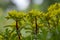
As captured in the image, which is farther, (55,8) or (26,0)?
(26,0)

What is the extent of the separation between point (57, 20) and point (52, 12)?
4cm

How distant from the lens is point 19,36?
65cm

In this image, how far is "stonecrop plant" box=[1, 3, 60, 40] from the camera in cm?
65

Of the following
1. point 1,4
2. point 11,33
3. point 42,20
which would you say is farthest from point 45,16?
point 1,4

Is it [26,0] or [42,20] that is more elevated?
[26,0]

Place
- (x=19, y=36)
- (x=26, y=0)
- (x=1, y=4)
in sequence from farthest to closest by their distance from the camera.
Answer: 1. (x=26, y=0)
2. (x=1, y=4)
3. (x=19, y=36)

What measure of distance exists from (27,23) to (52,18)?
85 mm

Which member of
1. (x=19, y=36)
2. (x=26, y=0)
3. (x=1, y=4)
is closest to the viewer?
(x=19, y=36)

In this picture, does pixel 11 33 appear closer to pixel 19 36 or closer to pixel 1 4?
pixel 19 36

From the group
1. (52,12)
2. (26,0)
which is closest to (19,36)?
(52,12)

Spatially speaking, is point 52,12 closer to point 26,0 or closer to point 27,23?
point 27,23

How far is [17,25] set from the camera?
0.66m

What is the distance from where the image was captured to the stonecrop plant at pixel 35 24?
649mm

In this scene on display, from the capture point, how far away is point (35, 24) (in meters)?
0.69
